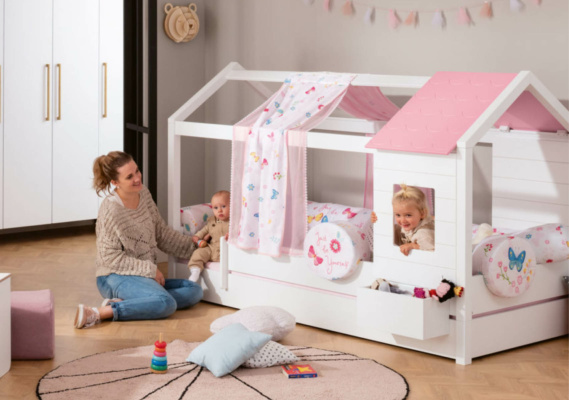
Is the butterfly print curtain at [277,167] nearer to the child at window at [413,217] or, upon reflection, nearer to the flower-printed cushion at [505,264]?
the child at window at [413,217]

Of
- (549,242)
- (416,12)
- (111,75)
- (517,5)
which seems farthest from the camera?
(111,75)

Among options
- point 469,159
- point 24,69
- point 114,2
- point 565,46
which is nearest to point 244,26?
point 114,2

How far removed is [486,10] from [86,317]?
2.34 m

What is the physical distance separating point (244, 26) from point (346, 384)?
9.85 ft

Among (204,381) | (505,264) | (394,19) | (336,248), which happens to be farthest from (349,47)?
(204,381)

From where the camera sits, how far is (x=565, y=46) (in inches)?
173

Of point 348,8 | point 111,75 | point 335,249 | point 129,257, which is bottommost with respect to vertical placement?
point 129,257

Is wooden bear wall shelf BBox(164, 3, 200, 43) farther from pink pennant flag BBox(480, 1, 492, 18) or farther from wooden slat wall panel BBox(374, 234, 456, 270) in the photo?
wooden slat wall panel BBox(374, 234, 456, 270)

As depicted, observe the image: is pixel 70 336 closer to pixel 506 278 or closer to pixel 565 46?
pixel 506 278

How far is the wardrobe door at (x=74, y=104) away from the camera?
6121 mm

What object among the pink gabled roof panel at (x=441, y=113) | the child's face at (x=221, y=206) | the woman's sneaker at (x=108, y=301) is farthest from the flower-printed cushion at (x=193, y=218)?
the pink gabled roof panel at (x=441, y=113)

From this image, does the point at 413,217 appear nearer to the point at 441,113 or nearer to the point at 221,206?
the point at 441,113

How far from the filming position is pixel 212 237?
191 inches

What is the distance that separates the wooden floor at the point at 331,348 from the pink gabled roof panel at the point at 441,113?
827 mm
